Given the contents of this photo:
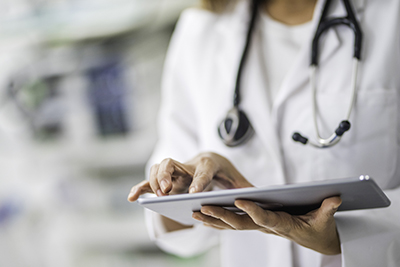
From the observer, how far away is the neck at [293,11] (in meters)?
0.66

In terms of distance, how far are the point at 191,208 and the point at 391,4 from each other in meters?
0.47

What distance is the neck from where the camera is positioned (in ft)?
2.16

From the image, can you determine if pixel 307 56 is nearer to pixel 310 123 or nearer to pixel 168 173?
pixel 310 123

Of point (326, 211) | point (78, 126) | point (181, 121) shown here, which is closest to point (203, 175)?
point (326, 211)

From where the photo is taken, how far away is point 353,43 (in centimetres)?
58

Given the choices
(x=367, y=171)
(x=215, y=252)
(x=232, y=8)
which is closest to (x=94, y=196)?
(x=215, y=252)

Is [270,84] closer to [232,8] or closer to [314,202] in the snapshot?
[232,8]

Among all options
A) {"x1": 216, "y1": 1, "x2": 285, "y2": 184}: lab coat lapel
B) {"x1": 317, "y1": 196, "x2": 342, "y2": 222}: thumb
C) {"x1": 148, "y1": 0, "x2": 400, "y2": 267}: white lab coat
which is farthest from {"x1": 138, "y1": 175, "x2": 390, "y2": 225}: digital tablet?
A: {"x1": 216, "y1": 1, "x2": 285, "y2": 184}: lab coat lapel

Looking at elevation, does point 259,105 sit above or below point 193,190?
above

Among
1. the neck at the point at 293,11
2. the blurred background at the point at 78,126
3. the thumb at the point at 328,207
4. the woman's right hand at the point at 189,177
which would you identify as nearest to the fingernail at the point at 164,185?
the woman's right hand at the point at 189,177

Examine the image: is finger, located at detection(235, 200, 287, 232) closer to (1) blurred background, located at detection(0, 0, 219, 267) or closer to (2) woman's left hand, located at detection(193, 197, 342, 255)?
(2) woman's left hand, located at detection(193, 197, 342, 255)

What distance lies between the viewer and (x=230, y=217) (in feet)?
1.25

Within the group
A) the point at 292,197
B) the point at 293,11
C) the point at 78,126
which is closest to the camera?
the point at 292,197

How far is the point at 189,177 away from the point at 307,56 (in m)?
0.31
